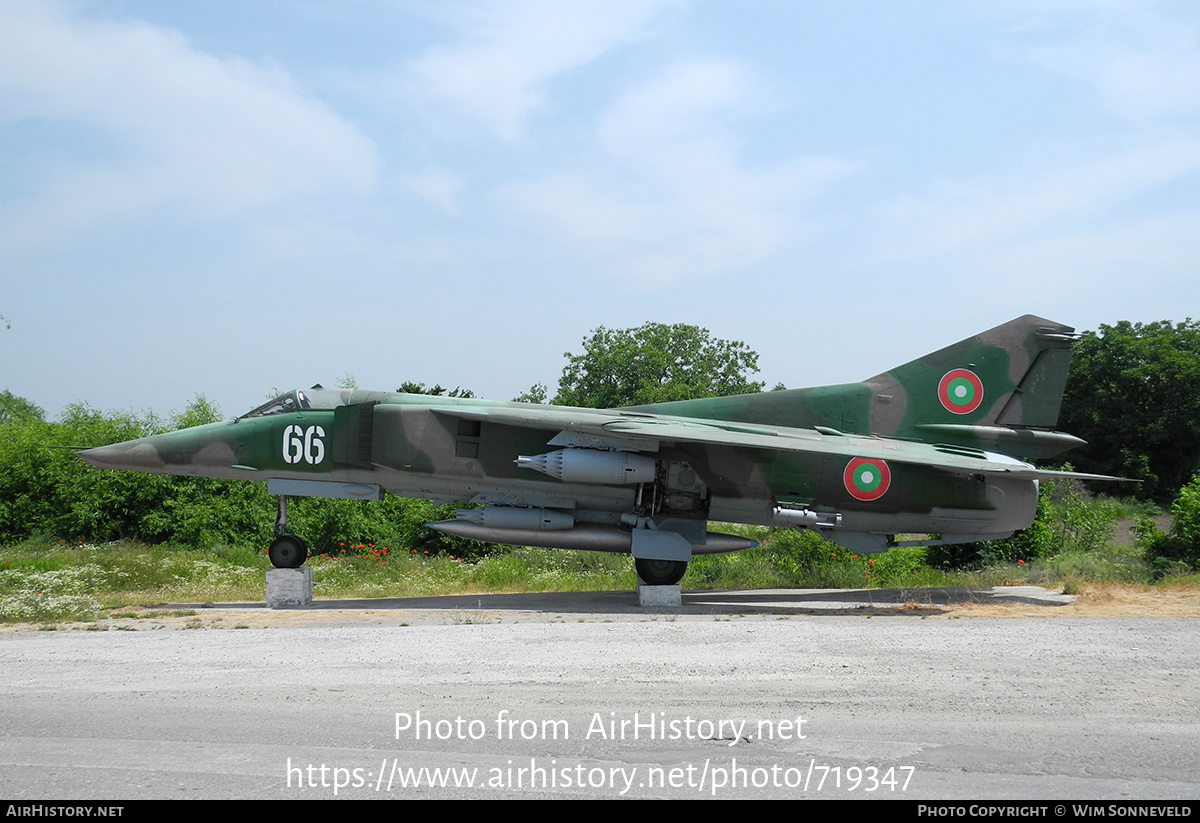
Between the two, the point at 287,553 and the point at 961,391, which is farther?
the point at 961,391

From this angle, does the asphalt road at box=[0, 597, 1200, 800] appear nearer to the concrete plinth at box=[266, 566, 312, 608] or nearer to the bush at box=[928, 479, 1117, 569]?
the concrete plinth at box=[266, 566, 312, 608]

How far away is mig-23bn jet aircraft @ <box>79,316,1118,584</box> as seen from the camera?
13.9 m

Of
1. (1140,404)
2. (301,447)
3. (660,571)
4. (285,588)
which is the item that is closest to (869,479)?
(660,571)

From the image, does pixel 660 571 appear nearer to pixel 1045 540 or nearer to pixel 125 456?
pixel 125 456

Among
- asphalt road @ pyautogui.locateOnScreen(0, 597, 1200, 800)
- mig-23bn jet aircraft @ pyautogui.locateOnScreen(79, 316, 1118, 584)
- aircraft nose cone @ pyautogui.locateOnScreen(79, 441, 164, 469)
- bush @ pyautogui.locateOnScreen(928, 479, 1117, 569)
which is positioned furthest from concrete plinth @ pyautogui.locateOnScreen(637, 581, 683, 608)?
aircraft nose cone @ pyautogui.locateOnScreen(79, 441, 164, 469)

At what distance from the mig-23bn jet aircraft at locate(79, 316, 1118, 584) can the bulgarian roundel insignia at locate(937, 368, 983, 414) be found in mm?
834

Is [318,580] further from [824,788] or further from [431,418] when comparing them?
[824,788]

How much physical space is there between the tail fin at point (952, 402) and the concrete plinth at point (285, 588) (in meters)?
6.50

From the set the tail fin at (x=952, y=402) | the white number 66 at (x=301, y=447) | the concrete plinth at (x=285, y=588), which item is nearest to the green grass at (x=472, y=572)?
the concrete plinth at (x=285, y=588)

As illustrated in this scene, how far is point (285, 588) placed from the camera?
535 inches

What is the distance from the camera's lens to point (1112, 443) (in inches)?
1779

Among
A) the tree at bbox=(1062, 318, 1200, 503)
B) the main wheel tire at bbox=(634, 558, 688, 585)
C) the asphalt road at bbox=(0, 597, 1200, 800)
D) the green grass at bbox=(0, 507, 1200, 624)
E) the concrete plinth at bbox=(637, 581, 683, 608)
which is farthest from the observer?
the tree at bbox=(1062, 318, 1200, 503)

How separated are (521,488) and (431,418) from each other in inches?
73.7

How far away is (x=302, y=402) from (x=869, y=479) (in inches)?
375
